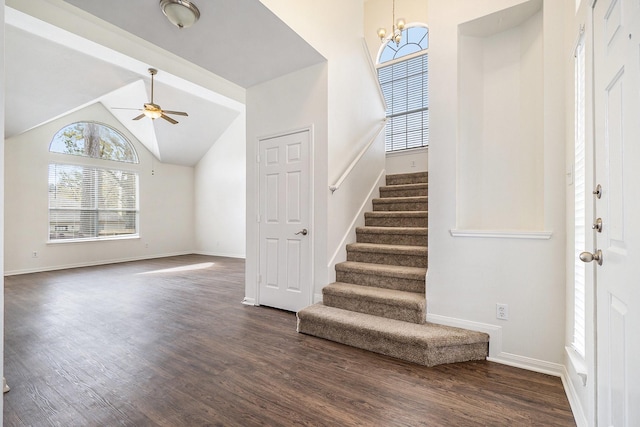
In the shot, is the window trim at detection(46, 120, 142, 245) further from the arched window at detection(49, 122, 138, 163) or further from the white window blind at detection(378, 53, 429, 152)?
the white window blind at detection(378, 53, 429, 152)

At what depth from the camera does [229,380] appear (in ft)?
6.63

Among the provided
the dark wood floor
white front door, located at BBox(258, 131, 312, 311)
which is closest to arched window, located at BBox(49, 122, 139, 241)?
the dark wood floor

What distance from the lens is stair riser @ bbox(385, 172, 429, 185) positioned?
4.53m

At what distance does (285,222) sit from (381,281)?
4.34 feet

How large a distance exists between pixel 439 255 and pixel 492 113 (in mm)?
1412

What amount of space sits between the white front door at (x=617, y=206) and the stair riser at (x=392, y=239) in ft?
6.42

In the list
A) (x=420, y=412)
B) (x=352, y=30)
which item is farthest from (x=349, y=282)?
(x=352, y=30)

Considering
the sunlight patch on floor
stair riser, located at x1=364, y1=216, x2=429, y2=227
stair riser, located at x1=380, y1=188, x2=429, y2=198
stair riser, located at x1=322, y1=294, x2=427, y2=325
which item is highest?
stair riser, located at x1=380, y1=188, x2=429, y2=198

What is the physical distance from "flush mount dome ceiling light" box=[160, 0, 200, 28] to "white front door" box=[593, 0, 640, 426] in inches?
99.8

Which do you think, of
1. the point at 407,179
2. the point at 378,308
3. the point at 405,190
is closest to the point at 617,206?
the point at 378,308

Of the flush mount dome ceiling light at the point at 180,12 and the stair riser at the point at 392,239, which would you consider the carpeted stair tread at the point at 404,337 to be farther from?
the flush mount dome ceiling light at the point at 180,12

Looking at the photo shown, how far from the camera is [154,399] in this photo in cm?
182

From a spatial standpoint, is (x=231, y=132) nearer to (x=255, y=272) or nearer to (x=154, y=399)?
(x=255, y=272)

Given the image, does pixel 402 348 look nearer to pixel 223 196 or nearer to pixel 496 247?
pixel 496 247
